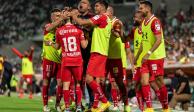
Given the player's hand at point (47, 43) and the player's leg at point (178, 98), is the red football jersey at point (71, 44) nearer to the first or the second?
the player's hand at point (47, 43)

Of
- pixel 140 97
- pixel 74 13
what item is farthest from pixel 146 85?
pixel 74 13

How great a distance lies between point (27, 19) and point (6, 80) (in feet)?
68.4

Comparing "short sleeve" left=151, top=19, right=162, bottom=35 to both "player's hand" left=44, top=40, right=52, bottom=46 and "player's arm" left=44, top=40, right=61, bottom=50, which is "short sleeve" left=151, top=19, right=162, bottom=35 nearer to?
"player's arm" left=44, top=40, right=61, bottom=50

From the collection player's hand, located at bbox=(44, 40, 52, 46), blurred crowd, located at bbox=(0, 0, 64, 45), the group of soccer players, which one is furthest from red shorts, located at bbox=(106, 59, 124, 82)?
blurred crowd, located at bbox=(0, 0, 64, 45)

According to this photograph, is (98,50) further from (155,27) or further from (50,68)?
(50,68)

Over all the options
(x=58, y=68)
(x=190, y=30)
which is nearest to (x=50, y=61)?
(x=58, y=68)

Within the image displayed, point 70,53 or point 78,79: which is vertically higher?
point 70,53

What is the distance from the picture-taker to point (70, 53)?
13.2 metres

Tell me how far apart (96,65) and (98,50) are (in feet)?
0.97

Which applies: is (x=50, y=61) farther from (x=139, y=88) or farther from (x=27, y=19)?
(x=27, y=19)

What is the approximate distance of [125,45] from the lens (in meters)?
15.1

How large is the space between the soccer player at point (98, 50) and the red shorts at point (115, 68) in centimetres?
81

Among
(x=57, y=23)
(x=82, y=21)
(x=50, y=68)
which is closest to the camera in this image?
(x=82, y=21)

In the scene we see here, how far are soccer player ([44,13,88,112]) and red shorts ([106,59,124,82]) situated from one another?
2.91ft
